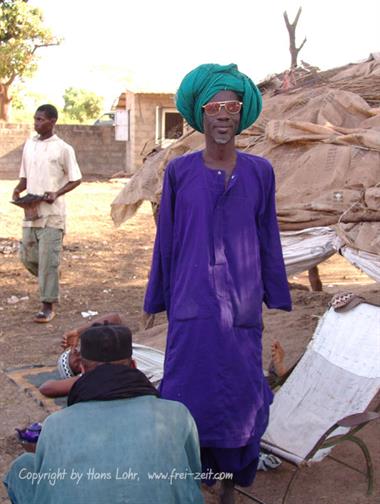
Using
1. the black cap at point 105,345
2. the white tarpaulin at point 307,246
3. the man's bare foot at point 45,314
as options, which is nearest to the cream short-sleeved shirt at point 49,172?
the man's bare foot at point 45,314

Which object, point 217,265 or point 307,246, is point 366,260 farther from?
point 217,265

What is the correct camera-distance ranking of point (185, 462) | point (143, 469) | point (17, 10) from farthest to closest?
point (17, 10)
point (185, 462)
point (143, 469)

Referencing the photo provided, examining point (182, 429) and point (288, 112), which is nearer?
point (182, 429)

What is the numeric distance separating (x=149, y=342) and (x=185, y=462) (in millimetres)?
3628

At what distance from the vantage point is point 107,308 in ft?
25.4

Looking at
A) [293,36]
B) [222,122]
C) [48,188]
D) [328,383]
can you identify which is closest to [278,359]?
[328,383]

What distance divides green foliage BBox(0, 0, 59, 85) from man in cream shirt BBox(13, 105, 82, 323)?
58.5ft

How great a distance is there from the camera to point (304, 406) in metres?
4.13

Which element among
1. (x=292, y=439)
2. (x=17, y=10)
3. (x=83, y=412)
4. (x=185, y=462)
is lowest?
(x=292, y=439)

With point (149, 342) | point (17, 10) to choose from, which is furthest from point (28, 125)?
point (149, 342)

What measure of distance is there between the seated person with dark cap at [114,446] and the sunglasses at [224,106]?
1.17 meters

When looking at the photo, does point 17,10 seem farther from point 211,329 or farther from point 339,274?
point 211,329

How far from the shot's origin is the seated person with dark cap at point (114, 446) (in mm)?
2168

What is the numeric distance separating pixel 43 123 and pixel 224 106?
3.92 metres
